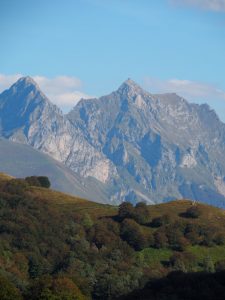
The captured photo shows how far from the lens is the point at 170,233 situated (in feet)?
646

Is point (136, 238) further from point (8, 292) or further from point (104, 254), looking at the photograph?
point (8, 292)

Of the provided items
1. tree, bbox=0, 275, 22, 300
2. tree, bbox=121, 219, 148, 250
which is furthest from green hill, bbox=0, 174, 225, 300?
tree, bbox=0, 275, 22, 300

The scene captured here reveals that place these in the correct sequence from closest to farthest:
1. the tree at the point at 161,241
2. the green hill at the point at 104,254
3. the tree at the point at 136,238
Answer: the green hill at the point at 104,254 → the tree at the point at 161,241 → the tree at the point at 136,238

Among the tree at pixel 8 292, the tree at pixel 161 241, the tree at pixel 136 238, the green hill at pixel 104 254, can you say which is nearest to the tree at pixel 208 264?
the green hill at pixel 104 254

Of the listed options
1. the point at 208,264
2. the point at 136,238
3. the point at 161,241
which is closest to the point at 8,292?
the point at 208,264

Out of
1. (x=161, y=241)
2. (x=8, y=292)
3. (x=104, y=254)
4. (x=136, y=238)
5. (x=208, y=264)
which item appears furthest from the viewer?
(x=136, y=238)

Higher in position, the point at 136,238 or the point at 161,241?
the point at 161,241

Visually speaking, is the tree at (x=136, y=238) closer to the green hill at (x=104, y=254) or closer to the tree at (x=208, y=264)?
the green hill at (x=104, y=254)

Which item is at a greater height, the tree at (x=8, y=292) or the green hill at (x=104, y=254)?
the green hill at (x=104, y=254)

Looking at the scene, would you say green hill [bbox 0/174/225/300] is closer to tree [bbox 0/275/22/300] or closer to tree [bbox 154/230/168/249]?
tree [bbox 154/230/168/249]

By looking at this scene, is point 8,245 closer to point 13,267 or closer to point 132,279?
point 13,267

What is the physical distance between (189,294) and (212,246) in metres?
77.8

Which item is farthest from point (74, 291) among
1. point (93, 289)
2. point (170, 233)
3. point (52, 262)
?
point (170, 233)

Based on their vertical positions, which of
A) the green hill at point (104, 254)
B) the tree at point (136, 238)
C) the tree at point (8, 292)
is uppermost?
the tree at point (136, 238)
